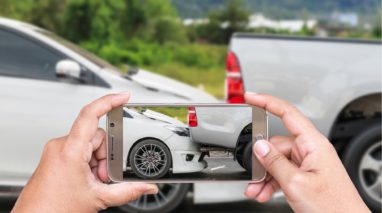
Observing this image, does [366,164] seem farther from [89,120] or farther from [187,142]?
[89,120]

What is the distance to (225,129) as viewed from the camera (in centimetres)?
151

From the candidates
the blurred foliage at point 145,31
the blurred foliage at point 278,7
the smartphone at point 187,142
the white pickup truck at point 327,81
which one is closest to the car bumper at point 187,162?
the smartphone at point 187,142

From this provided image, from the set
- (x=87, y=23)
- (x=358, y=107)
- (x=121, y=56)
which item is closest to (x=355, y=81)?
(x=358, y=107)

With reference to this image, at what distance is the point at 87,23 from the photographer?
153 feet

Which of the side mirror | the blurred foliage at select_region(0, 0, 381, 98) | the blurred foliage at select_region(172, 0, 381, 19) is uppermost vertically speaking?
the blurred foliage at select_region(172, 0, 381, 19)

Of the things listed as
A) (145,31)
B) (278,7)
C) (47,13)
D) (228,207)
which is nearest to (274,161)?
(228,207)

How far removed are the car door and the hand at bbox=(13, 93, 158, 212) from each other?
3.69 m

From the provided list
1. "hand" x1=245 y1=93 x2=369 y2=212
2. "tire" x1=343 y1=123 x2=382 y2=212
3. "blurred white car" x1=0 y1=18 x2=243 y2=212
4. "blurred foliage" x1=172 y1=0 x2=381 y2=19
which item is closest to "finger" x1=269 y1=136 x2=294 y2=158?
"hand" x1=245 y1=93 x2=369 y2=212

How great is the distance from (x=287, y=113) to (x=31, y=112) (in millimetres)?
3955

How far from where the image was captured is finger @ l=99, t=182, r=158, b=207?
1422mm

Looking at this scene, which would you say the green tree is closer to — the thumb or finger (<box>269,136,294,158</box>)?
finger (<box>269,136,294,158</box>)

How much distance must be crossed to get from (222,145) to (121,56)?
110ft

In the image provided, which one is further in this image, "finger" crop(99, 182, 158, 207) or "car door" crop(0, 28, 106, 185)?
"car door" crop(0, 28, 106, 185)

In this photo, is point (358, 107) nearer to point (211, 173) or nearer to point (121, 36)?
point (211, 173)
